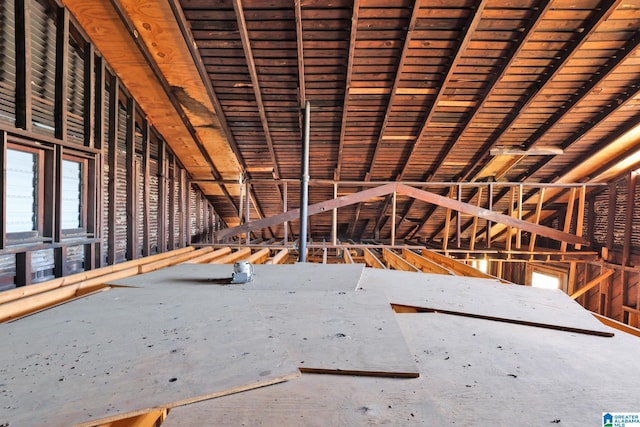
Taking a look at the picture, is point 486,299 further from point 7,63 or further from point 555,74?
point 7,63

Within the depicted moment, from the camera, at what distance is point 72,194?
3.62 metres

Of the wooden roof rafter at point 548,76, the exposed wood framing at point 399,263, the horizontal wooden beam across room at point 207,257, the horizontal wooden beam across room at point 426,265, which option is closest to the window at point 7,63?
the horizontal wooden beam across room at point 207,257

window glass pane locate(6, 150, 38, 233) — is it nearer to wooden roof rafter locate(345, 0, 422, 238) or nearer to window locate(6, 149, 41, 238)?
window locate(6, 149, 41, 238)

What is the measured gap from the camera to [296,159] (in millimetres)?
5891

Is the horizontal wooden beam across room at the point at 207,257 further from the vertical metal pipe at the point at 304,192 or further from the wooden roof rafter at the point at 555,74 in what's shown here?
the wooden roof rafter at the point at 555,74

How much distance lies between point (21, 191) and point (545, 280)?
1093cm

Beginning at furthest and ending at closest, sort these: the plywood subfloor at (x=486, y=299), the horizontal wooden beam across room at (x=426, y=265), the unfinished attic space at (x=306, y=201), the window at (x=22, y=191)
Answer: the horizontal wooden beam across room at (x=426, y=265) < the window at (x=22, y=191) < the plywood subfloor at (x=486, y=299) < the unfinished attic space at (x=306, y=201)

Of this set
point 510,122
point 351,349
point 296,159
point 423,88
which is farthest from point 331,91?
point 351,349

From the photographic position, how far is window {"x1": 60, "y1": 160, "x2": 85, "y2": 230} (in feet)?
11.4

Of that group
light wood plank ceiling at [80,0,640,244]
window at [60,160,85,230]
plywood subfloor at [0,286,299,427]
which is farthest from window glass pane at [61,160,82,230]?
plywood subfloor at [0,286,299,427]

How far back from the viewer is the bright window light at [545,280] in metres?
8.09

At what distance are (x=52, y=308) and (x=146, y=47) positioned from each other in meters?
3.20

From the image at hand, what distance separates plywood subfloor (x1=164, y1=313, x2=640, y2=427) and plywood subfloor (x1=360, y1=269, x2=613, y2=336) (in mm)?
334

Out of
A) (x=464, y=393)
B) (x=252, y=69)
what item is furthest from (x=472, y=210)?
(x=464, y=393)
